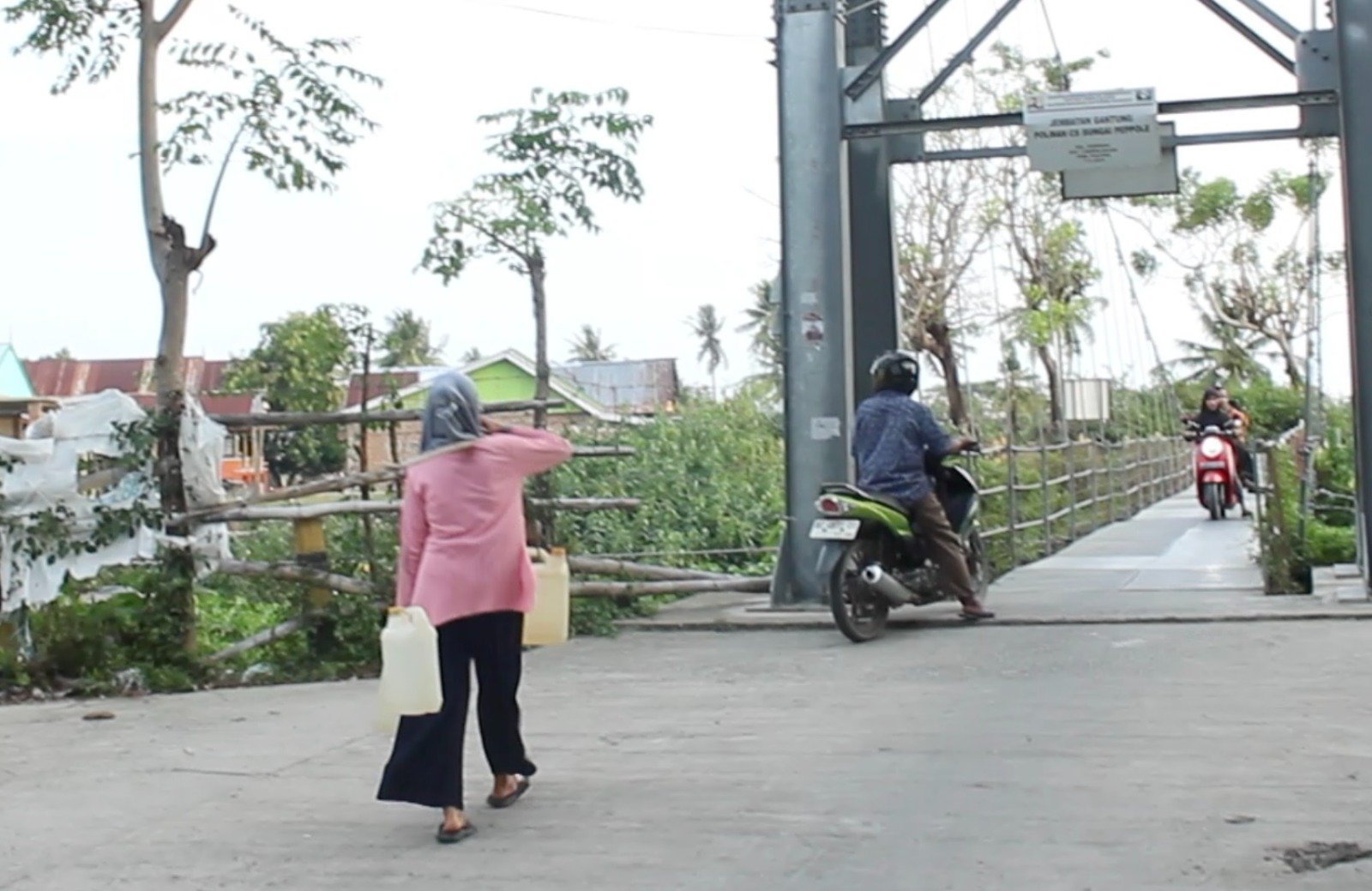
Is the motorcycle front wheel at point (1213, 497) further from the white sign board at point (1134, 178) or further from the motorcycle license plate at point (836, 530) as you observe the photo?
the motorcycle license plate at point (836, 530)

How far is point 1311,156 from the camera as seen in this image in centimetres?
1335

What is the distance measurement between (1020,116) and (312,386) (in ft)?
16.3


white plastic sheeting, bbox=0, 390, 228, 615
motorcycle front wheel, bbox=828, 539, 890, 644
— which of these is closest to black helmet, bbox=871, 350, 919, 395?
motorcycle front wheel, bbox=828, 539, 890, 644

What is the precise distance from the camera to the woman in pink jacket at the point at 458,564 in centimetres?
562

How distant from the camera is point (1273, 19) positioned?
37.3 feet

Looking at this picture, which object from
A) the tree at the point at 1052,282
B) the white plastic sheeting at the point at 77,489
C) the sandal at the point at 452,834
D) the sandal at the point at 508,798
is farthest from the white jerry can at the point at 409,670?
the tree at the point at 1052,282

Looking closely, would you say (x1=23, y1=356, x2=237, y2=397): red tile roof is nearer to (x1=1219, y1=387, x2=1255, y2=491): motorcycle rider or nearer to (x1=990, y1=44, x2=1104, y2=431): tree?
(x1=990, y1=44, x2=1104, y2=431): tree

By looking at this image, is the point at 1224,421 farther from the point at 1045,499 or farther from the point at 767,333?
the point at 767,333

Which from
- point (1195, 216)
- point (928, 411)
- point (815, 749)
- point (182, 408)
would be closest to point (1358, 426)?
point (928, 411)

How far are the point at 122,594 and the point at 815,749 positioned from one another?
14.3 feet

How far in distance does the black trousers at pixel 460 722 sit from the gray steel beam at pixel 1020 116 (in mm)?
6611

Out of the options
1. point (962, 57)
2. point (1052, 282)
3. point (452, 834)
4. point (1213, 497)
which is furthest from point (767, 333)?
point (452, 834)

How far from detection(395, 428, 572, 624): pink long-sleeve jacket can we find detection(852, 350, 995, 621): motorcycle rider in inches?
A: 199

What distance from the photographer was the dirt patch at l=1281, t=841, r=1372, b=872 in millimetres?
4922
